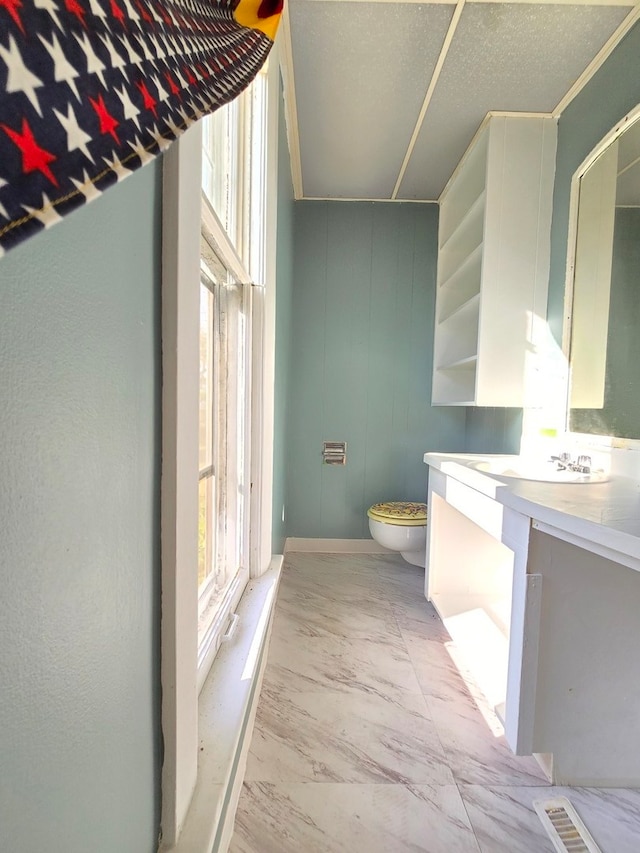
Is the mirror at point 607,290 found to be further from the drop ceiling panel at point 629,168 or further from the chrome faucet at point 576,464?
the chrome faucet at point 576,464

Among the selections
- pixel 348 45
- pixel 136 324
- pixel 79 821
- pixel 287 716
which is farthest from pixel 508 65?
pixel 287 716

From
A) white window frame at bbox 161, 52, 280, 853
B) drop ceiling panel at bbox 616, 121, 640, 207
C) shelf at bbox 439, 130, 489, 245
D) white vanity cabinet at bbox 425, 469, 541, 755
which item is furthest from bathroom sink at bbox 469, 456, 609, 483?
shelf at bbox 439, 130, 489, 245

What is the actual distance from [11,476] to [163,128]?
0.26 meters

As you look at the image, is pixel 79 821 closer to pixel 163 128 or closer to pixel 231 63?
pixel 163 128

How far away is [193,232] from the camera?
54cm

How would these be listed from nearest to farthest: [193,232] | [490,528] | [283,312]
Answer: [193,232] < [490,528] < [283,312]

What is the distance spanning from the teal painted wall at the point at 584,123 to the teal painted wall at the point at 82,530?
167cm

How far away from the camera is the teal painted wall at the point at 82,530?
0.27 m

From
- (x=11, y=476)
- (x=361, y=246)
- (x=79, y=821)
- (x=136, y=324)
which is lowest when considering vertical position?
(x=79, y=821)

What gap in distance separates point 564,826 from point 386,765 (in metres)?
0.40

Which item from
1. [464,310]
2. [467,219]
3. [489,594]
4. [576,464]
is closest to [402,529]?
[489,594]

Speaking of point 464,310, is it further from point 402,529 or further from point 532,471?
point 402,529

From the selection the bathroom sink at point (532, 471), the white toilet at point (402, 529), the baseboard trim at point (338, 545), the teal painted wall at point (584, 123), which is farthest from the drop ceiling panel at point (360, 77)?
the baseboard trim at point (338, 545)

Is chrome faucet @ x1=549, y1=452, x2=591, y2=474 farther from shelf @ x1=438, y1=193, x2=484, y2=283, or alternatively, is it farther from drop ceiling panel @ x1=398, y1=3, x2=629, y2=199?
drop ceiling panel @ x1=398, y1=3, x2=629, y2=199
